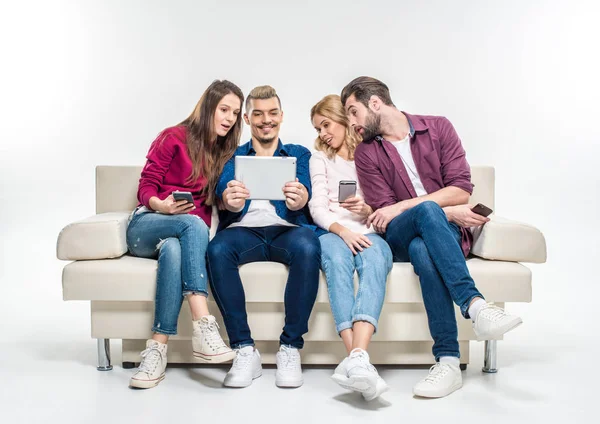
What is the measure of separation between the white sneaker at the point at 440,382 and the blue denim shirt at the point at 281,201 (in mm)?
870

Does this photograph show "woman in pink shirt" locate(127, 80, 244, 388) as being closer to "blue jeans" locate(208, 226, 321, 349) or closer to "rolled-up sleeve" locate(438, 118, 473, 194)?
"blue jeans" locate(208, 226, 321, 349)

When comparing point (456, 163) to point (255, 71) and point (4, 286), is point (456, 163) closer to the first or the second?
point (255, 71)

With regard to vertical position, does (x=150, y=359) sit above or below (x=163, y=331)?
below

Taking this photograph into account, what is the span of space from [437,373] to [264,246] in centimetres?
90

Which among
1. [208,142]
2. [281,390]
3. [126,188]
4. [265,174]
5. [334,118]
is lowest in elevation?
[281,390]

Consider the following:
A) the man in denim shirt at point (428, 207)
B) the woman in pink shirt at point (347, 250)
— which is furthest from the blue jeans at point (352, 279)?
the man in denim shirt at point (428, 207)

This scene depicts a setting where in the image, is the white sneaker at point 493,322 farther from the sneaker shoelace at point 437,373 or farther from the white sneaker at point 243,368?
the white sneaker at point 243,368

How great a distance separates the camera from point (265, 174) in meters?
3.44

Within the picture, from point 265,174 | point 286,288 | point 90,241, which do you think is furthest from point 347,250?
point 90,241

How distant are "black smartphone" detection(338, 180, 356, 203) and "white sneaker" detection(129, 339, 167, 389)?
987 millimetres

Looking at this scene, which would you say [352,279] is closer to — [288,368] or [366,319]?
[366,319]

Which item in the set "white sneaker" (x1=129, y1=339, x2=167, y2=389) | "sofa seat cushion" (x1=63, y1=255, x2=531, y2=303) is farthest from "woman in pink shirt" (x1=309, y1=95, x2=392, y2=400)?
"white sneaker" (x1=129, y1=339, x2=167, y2=389)

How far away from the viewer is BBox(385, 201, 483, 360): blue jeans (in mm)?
3100

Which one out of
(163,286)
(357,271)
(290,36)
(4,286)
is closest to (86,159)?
(4,286)
